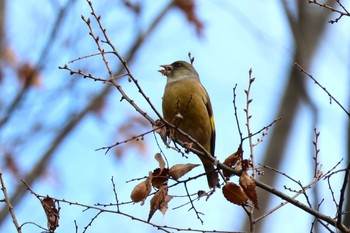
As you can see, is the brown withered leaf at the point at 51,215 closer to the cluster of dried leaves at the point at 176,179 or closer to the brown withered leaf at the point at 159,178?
the cluster of dried leaves at the point at 176,179

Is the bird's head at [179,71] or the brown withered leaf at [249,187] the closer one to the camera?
the brown withered leaf at [249,187]

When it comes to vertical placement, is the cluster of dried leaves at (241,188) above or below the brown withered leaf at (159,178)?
below

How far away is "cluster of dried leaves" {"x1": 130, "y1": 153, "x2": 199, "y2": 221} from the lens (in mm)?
3574

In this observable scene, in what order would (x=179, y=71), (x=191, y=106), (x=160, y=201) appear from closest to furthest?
1. (x=160, y=201)
2. (x=191, y=106)
3. (x=179, y=71)

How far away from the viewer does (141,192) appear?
3.58 m

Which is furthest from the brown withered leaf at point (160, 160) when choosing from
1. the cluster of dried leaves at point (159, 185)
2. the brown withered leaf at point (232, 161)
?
the brown withered leaf at point (232, 161)

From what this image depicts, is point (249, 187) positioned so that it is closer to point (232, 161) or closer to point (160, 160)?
point (232, 161)

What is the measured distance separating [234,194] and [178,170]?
33 cm

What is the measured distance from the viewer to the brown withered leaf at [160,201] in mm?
3580

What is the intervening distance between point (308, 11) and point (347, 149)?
470 cm

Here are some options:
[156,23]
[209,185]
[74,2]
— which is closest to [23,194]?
[74,2]

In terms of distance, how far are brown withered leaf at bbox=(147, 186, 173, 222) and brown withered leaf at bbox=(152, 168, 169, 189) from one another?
0.04 metres

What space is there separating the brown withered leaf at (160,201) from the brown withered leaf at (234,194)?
1.01ft

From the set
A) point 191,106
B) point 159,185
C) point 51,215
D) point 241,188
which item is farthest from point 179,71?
point 51,215
